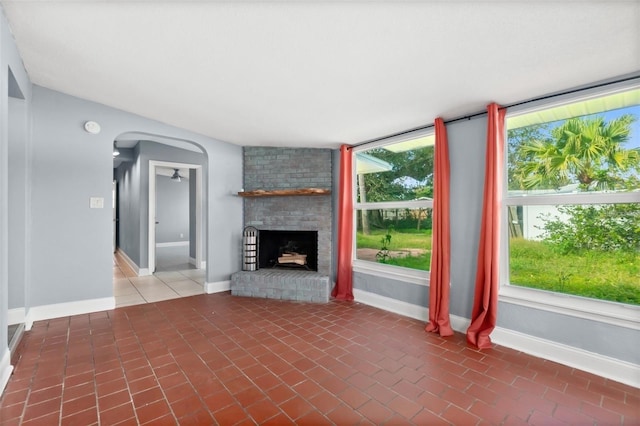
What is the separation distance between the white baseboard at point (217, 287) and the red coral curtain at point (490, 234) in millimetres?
3280

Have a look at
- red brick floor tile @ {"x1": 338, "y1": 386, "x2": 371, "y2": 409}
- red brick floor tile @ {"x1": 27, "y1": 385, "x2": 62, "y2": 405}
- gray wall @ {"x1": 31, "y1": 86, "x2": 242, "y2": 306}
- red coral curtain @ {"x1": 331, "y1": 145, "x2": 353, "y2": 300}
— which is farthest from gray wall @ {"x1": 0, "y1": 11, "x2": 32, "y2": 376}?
red coral curtain @ {"x1": 331, "y1": 145, "x2": 353, "y2": 300}

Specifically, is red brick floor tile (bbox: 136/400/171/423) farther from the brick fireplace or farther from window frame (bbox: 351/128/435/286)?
window frame (bbox: 351/128/435/286)

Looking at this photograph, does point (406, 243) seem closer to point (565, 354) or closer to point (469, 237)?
point (469, 237)

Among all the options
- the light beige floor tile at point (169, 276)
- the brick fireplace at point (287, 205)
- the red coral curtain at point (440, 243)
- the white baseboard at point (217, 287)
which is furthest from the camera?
the light beige floor tile at point (169, 276)

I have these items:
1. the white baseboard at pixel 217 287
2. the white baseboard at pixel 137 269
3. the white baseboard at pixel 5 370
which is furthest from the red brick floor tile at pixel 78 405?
the white baseboard at pixel 137 269

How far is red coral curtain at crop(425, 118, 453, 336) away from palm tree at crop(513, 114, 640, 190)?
645 millimetres

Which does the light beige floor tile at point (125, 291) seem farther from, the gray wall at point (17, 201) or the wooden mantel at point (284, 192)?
the wooden mantel at point (284, 192)

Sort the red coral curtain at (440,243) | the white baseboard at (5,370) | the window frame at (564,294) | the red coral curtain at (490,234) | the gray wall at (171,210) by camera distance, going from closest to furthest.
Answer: the white baseboard at (5,370)
the window frame at (564,294)
the red coral curtain at (490,234)
the red coral curtain at (440,243)
the gray wall at (171,210)

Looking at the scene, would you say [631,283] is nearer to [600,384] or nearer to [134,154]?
[600,384]

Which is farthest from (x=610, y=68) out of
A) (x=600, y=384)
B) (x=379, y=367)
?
(x=379, y=367)

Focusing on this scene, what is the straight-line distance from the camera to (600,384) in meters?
2.02

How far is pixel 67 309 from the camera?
3215 mm

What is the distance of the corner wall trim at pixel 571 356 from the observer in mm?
2039

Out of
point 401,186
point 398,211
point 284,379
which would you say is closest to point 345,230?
point 398,211
